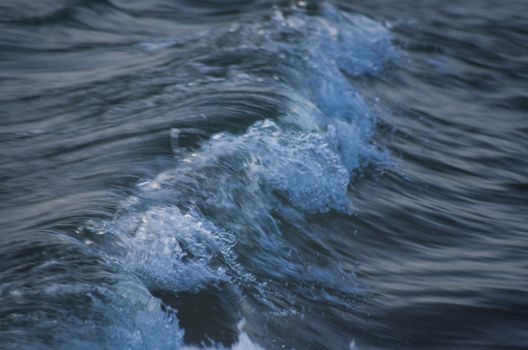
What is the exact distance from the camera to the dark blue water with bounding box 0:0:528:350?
15.9 ft

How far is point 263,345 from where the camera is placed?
15.6ft

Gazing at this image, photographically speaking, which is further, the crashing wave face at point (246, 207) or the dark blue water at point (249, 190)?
the dark blue water at point (249, 190)

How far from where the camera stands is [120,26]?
11.3m

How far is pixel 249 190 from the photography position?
6.26m

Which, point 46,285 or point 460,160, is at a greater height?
point 46,285

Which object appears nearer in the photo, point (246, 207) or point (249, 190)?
point (246, 207)

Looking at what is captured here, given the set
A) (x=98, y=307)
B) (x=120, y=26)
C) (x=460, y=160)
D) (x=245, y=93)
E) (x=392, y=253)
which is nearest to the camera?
(x=98, y=307)

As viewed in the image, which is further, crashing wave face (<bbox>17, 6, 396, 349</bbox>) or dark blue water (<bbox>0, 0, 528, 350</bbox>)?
dark blue water (<bbox>0, 0, 528, 350</bbox>)

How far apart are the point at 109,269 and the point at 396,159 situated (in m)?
3.89

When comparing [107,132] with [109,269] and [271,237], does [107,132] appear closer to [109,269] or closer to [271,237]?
[271,237]

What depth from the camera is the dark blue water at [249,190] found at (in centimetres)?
485

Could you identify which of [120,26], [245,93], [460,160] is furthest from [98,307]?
[120,26]

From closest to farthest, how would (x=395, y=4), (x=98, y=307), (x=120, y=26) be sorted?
(x=98, y=307) → (x=120, y=26) → (x=395, y=4)

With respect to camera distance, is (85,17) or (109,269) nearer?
(109,269)
